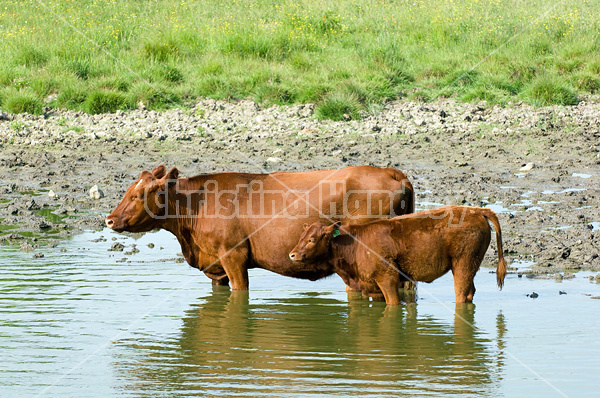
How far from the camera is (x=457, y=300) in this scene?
8234 millimetres

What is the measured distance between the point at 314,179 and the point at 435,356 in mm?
2687

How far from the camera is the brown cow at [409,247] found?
26.7ft

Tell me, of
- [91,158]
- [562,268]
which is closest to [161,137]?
[91,158]

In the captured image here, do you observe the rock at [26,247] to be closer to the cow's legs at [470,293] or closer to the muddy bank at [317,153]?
the muddy bank at [317,153]

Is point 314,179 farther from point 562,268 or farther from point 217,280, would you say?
point 562,268

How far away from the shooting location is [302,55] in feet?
63.2

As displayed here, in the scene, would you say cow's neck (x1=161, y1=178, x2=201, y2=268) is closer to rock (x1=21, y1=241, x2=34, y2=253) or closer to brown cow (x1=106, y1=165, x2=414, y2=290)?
brown cow (x1=106, y1=165, x2=414, y2=290)

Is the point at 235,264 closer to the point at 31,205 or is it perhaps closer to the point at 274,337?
the point at 274,337

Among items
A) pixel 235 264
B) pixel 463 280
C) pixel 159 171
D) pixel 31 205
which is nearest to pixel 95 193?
pixel 31 205

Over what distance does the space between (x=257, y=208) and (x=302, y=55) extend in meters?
10.9

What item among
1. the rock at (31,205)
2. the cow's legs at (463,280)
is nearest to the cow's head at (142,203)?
the cow's legs at (463,280)

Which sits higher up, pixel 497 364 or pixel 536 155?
pixel 536 155

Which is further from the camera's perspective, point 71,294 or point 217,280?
point 217,280

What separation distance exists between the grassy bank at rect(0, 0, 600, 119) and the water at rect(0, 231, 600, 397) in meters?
8.28
